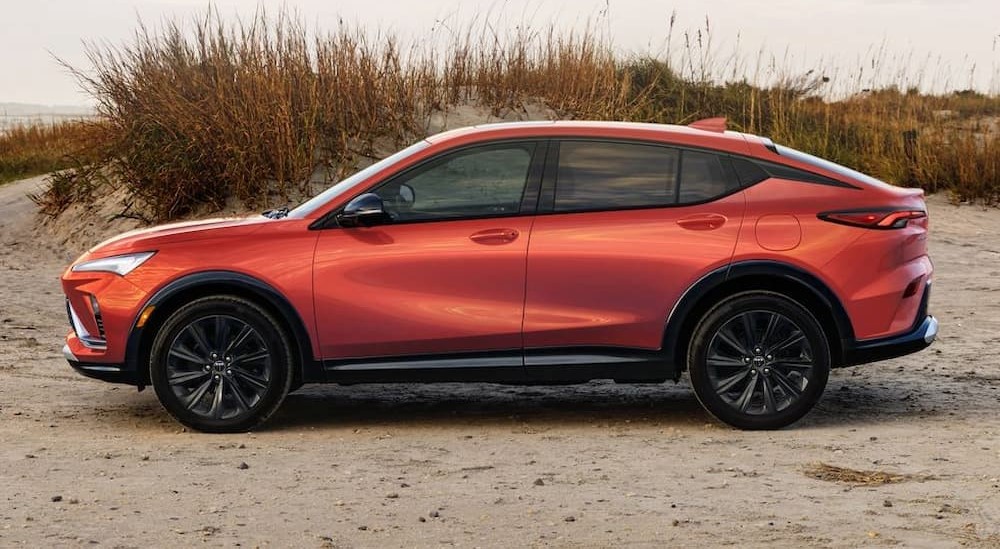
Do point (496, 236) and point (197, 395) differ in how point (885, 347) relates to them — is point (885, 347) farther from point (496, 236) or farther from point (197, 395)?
point (197, 395)

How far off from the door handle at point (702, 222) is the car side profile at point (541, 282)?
1cm

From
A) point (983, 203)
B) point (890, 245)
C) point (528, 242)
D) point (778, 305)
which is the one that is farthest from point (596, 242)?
point (983, 203)

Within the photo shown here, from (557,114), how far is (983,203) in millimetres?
6146

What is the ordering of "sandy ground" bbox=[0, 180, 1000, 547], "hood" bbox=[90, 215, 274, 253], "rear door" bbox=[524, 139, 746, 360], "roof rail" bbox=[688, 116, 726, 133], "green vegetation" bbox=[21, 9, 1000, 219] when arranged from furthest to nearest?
1. "green vegetation" bbox=[21, 9, 1000, 219]
2. "roof rail" bbox=[688, 116, 726, 133]
3. "hood" bbox=[90, 215, 274, 253]
4. "rear door" bbox=[524, 139, 746, 360]
5. "sandy ground" bbox=[0, 180, 1000, 547]

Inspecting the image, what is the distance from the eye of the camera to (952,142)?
20.9m

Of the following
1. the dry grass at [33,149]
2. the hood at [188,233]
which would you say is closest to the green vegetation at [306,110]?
the dry grass at [33,149]

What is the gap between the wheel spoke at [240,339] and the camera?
25.6 ft

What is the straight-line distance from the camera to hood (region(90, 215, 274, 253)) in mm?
7898

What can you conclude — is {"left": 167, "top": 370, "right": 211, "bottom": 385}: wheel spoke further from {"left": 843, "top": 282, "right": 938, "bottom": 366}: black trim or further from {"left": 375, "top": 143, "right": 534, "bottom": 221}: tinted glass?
{"left": 843, "top": 282, "right": 938, "bottom": 366}: black trim

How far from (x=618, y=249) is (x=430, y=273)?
1.01 m

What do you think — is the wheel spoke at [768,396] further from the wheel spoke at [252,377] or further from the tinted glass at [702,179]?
the wheel spoke at [252,377]

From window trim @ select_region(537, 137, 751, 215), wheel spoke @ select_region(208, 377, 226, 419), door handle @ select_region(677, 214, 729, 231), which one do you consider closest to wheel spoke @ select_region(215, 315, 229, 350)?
wheel spoke @ select_region(208, 377, 226, 419)

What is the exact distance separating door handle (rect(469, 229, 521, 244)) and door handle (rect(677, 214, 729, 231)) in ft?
2.95

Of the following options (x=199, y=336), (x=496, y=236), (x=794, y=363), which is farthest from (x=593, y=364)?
(x=199, y=336)
